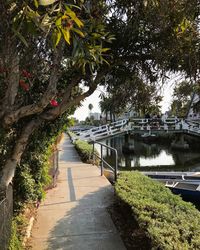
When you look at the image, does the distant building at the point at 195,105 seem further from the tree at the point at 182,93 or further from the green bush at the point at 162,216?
the green bush at the point at 162,216

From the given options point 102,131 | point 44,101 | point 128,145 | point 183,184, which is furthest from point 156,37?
point 128,145

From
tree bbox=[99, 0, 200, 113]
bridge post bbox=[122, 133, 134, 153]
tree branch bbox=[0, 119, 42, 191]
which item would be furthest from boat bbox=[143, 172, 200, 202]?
bridge post bbox=[122, 133, 134, 153]

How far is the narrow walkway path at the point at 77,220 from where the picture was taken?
153 inches

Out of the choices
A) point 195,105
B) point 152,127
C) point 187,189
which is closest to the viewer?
point 195,105

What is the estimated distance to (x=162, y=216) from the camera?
3.62 m

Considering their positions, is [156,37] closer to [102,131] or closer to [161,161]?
[161,161]

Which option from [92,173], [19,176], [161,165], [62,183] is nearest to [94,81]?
[19,176]

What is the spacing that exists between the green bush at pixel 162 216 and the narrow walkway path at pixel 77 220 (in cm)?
53

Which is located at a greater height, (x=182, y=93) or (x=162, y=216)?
(x=182, y=93)

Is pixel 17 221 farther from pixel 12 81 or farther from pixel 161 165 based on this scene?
pixel 161 165

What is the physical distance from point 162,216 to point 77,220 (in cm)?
169

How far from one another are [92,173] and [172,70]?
5.53 metres

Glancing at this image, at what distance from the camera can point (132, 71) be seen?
412cm

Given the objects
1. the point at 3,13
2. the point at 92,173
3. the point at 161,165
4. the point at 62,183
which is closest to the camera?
the point at 3,13
